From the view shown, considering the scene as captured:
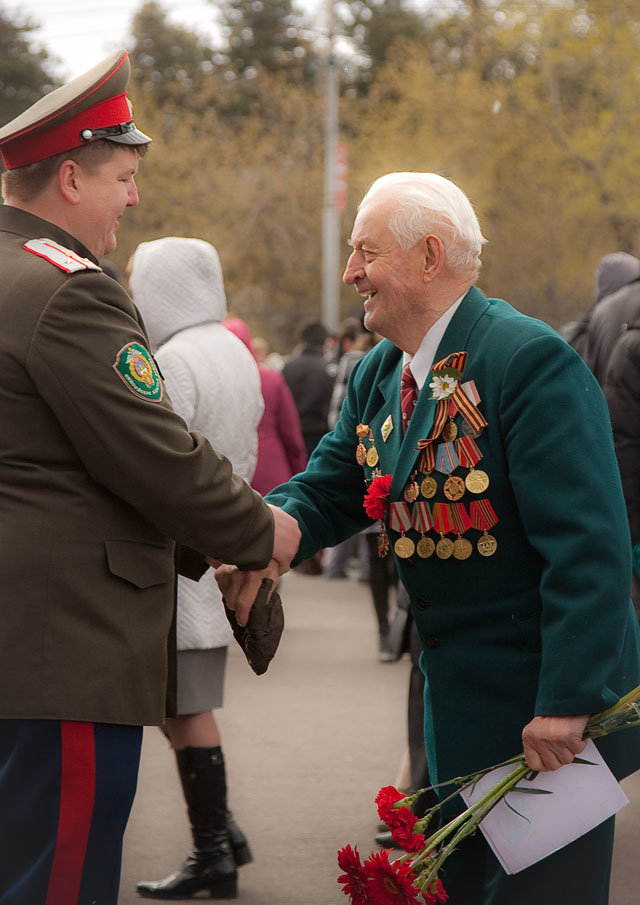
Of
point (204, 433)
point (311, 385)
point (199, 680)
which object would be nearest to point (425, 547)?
point (199, 680)

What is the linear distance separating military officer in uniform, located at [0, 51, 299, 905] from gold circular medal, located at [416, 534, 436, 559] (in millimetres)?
378

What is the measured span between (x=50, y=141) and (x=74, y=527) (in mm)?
766

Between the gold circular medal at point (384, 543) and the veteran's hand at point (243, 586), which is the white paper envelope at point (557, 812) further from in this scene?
the veteran's hand at point (243, 586)

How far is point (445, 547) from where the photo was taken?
104 inches

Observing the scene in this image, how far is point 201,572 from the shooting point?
2.96m

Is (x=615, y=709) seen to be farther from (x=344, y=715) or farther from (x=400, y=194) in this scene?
(x=344, y=715)

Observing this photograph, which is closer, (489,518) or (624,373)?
(489,518)

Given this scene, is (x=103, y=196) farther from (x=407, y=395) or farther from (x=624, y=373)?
(x=624, y=373)

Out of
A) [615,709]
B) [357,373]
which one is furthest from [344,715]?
[615,709]

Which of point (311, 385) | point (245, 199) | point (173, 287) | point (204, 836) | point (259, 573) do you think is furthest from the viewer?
point (245, 199)

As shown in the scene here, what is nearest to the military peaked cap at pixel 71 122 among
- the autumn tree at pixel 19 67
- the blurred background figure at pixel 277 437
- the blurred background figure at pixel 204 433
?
the blurred background figure at pixel 204 433

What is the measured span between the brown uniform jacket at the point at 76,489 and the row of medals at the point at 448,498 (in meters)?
0.43

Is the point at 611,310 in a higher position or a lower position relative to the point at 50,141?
lower

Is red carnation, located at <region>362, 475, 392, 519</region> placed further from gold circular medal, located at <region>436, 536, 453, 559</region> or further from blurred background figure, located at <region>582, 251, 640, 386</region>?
blurred background figure, located at <region>582, 251, 640, 386</region>
